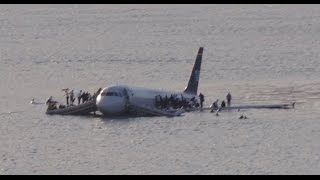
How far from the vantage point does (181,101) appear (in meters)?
102

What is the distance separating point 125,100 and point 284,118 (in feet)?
45.5

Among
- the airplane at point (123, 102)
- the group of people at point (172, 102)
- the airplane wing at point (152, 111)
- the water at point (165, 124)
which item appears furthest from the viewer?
the group of people at point (172, 102)

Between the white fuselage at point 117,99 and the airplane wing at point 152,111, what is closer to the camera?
the airplane wing at point 152,111

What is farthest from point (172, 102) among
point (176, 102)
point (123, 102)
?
point (123, 102)

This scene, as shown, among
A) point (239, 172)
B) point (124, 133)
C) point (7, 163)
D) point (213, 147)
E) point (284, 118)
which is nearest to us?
point (239, 172)

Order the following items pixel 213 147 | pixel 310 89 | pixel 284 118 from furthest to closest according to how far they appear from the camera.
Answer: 1. pixel 310 89
2. pixel 284 118
3. pixel 213 147

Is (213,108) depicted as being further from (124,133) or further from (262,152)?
(262,152)

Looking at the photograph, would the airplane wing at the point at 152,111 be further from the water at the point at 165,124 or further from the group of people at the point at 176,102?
the group of people at the point at 176,102

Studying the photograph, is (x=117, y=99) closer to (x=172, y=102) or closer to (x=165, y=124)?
(x=172, y=102)

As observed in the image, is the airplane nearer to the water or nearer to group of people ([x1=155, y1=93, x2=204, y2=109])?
group of people ([x1=155, y1=93, x2=204, y2=109])

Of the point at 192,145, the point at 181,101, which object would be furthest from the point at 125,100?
the point at 192,145

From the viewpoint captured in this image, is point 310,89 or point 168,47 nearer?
point 310,89

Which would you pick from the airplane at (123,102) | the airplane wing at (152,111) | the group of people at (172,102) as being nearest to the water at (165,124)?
the airplane wing at (152,111)

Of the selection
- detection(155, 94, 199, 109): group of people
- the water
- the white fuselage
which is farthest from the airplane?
the water
